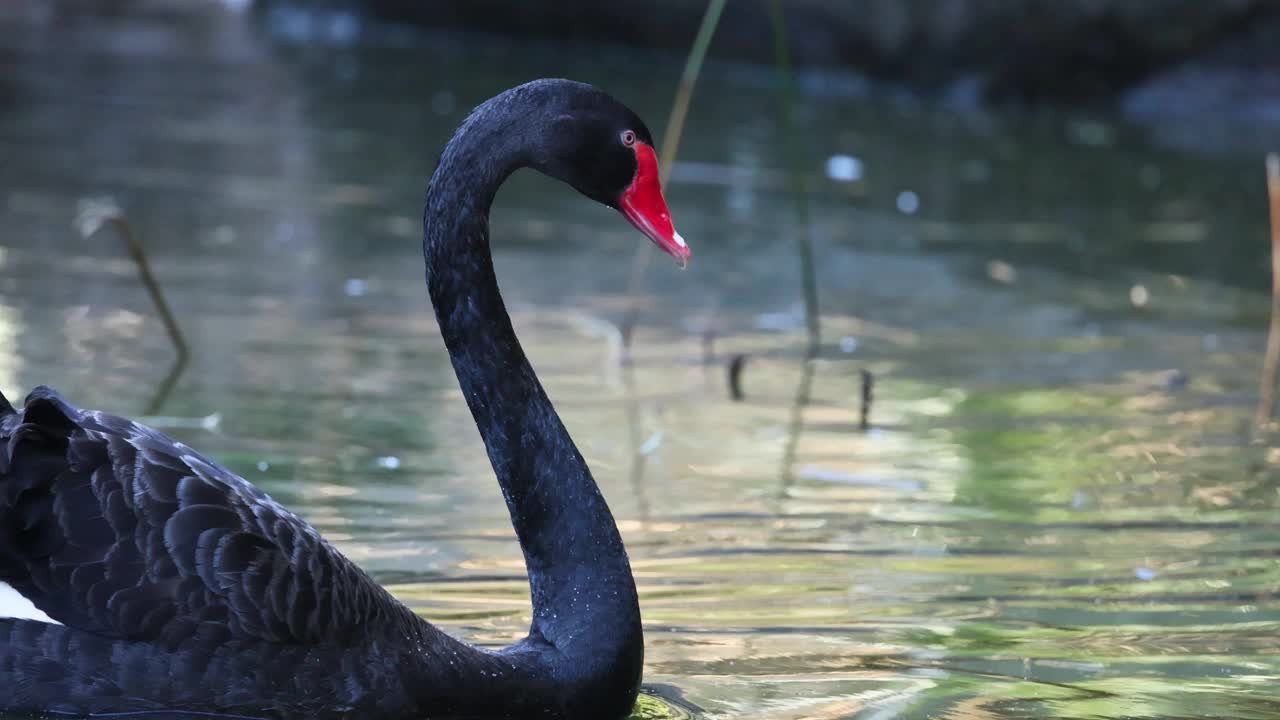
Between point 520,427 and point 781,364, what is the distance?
10.1 ft

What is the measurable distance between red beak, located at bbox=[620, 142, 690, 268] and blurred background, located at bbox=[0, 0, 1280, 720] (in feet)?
2.56

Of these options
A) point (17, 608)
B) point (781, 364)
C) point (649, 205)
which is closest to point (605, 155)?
point (649, 205)

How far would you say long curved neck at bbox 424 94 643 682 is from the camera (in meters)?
3.20

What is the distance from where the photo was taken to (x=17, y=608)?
2873 millimetres

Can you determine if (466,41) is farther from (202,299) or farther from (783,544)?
(783,544)

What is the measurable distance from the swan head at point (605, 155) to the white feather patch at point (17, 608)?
3.62 ft

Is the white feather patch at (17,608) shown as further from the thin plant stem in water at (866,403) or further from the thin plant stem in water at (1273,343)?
the thin plant stem in water at (1273,343)

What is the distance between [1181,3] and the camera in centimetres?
1485

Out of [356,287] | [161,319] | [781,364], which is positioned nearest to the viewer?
[781,364]

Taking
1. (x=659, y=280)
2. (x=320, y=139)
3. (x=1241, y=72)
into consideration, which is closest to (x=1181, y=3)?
(x=1241, y=72)

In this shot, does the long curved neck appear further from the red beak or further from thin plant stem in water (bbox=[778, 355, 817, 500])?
thin plant stem in water (bbox=[778, 355, 817, 500])

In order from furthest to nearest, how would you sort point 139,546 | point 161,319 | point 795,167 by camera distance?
point 161,319
point 795,167
point 139,546

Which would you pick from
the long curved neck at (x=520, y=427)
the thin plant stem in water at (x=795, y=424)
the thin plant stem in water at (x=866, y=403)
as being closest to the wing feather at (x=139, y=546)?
the long curved neck at (x=520, y=427)

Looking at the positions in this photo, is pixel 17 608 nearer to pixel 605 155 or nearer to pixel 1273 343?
pixel 605 155
